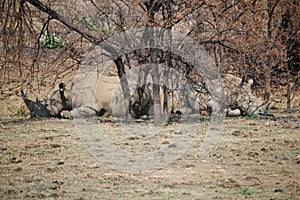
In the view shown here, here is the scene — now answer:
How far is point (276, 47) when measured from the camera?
1581 cm

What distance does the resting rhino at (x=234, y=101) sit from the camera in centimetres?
1452

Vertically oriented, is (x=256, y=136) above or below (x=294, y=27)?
below

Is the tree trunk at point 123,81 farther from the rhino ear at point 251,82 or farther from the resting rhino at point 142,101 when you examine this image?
the rhino ear at point 251,82

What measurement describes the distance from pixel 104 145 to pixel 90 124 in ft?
9.91

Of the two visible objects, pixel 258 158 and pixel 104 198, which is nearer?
pixel 104 198

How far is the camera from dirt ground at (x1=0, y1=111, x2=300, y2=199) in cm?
613

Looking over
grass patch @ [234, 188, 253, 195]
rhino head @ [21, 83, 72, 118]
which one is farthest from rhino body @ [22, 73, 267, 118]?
grass patch @ [234, 188, 253, 195]

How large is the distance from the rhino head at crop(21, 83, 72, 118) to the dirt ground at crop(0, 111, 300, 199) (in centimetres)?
327

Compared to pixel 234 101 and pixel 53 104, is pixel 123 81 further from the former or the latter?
pixel 234 101

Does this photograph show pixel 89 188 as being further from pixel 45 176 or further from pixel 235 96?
pixel 235 96

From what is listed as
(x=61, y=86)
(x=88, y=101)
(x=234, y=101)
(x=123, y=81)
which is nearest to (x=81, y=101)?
(x=88, y=101)

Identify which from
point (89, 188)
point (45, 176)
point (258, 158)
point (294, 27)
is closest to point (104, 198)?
point (89, 188)

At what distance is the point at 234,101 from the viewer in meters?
14.8

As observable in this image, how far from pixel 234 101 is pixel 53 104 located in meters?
4.44
